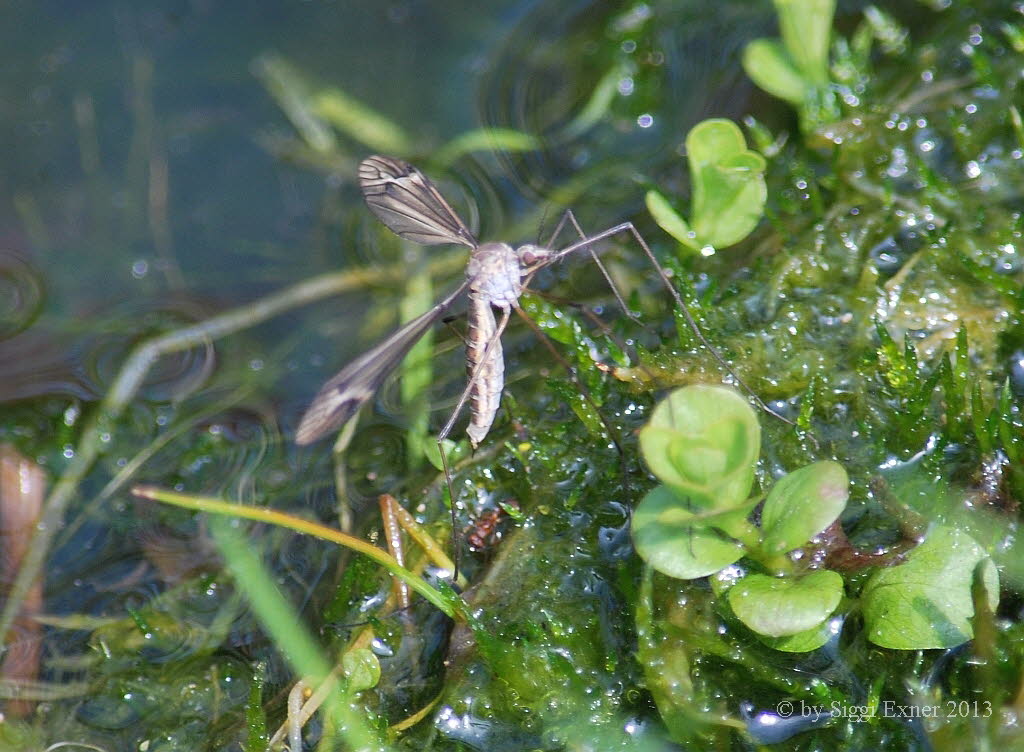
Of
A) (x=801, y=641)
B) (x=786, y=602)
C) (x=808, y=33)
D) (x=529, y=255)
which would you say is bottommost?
(x=801, y=641)

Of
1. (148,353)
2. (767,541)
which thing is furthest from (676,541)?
(148,353)

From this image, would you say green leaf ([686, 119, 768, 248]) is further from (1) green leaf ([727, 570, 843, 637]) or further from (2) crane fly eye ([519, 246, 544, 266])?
(1) green leaf ([727, 570, 843, 637])

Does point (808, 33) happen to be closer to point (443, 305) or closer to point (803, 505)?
point (443, 305)

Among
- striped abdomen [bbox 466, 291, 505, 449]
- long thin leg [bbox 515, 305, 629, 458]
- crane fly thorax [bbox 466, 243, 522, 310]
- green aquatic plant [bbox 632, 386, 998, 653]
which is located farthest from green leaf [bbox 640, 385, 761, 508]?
crane fly thorax [bbox 466, 243, 522, 310]

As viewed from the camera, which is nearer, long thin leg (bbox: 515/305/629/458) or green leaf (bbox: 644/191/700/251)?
long thin leg (bbox: 515/305/629/458)

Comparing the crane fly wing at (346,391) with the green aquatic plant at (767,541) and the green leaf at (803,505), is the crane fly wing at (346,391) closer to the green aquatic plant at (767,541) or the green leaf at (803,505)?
the green aquatic plant at (767,541)

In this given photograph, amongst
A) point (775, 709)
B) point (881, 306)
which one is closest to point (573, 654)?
point (775, 709)

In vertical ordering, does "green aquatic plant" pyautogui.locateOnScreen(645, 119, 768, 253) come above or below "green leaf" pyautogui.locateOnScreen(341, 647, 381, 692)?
above
